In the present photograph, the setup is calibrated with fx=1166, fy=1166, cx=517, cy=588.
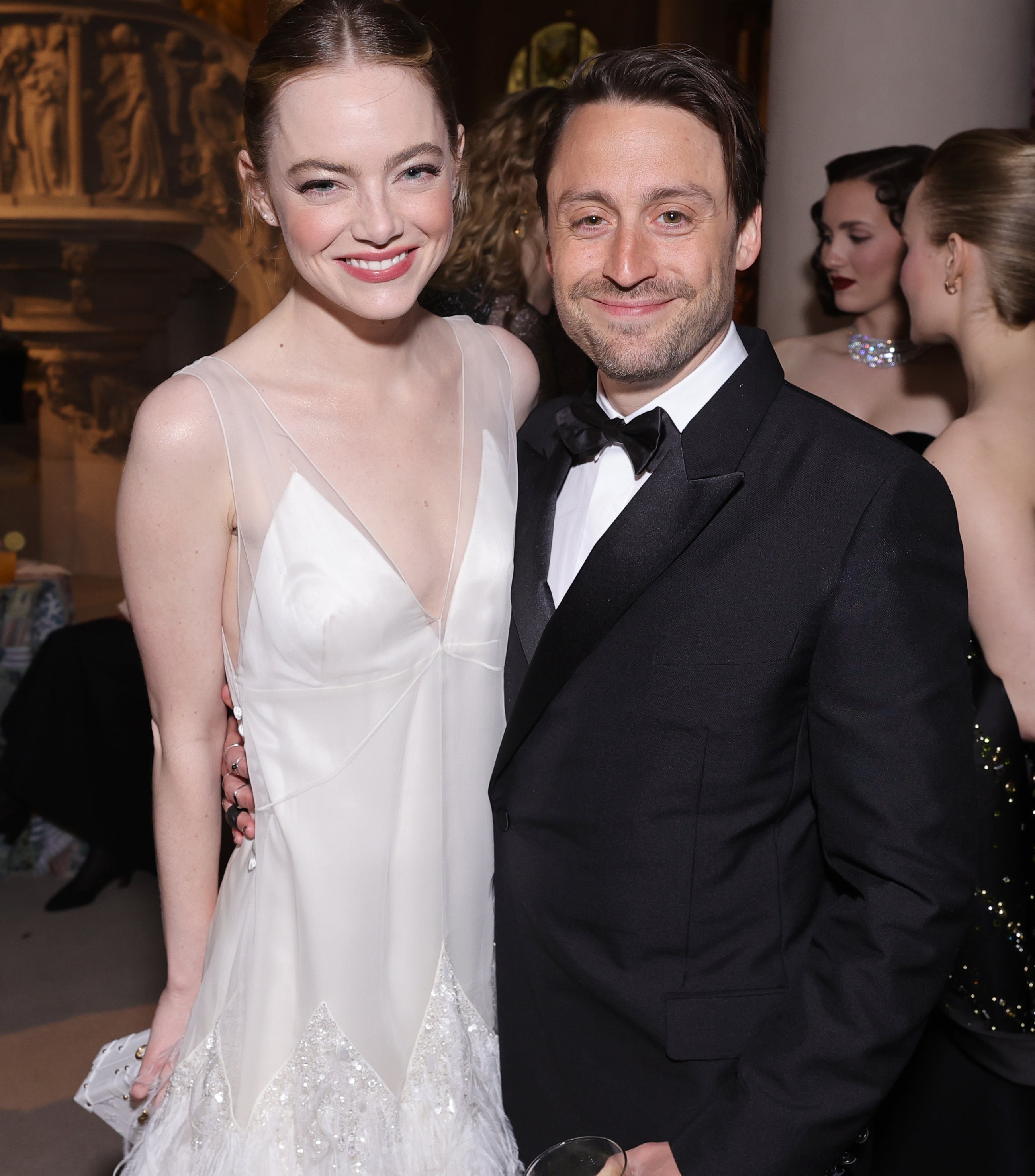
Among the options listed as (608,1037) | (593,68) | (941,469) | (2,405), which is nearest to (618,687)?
(608,1037)

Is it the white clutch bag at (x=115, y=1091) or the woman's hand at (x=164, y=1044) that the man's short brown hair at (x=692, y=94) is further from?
the white clutch bag at (x=115, y=1091)

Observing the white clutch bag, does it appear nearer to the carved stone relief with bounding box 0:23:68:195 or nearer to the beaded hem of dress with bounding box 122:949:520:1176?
the beaded hem of dress with bounding box 122:949:520:1176

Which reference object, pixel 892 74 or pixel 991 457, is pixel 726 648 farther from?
pixel 892 74

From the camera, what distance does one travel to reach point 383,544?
166 centimetres

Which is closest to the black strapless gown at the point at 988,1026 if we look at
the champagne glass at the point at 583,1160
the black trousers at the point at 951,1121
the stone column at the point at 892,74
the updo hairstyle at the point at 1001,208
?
the black trousers at the point at 951,1121

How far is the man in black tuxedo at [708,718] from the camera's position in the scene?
4.25 ft

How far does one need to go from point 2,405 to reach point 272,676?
794 cm

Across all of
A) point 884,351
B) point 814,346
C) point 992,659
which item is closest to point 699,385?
point 992,659

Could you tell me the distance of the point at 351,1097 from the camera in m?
1.59

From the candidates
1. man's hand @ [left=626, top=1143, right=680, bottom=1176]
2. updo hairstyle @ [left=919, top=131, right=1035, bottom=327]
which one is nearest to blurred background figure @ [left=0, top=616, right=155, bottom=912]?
updo hairstyle @ [left=919, top=131, right=1035, bottom=327]

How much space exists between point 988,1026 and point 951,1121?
0.22 meters

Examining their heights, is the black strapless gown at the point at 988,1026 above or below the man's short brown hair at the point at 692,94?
below

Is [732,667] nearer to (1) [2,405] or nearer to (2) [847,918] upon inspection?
(2) [847,918]

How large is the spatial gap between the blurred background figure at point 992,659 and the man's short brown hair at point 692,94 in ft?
2.99
